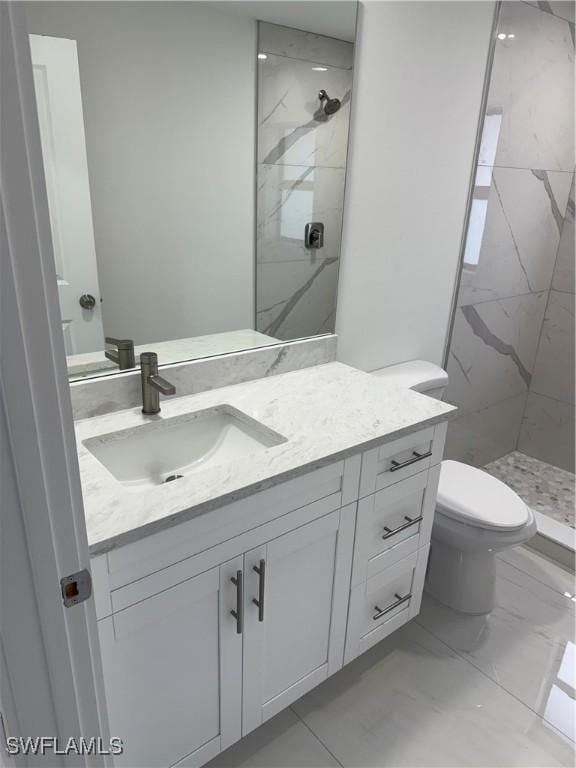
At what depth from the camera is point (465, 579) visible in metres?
1.94

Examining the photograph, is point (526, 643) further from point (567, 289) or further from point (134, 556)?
point (567, 289)

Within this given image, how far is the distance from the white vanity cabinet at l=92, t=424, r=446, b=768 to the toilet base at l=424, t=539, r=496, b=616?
387mm

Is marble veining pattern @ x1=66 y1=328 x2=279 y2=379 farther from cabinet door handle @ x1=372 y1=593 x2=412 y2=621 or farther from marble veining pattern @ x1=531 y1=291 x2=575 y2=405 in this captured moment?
marble veining pattern @ x1=531 y1=291 x2=575 y2=405

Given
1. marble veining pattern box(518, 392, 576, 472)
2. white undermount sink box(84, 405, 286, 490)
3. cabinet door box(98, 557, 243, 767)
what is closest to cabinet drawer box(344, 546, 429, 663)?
cabinet door box(98, 557, 243, 767)

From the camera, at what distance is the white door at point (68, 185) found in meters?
1.16

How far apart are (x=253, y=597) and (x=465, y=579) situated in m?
1.03

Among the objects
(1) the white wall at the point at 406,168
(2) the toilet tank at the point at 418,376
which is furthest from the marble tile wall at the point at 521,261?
(2) the toilet tank at the point at 418,376

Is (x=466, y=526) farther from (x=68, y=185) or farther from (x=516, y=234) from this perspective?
(x=68, y=185)

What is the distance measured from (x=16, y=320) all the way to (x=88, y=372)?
855 mm

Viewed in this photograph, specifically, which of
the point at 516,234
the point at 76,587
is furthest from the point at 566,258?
the point at 76,587

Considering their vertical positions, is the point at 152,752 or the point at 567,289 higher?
the point at 567,289

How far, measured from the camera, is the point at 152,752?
1.19 metres

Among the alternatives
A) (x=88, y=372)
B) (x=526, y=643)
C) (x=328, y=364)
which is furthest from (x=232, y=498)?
(x=526, y=643)

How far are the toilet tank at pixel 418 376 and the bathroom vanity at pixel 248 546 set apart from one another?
0.33 metres
